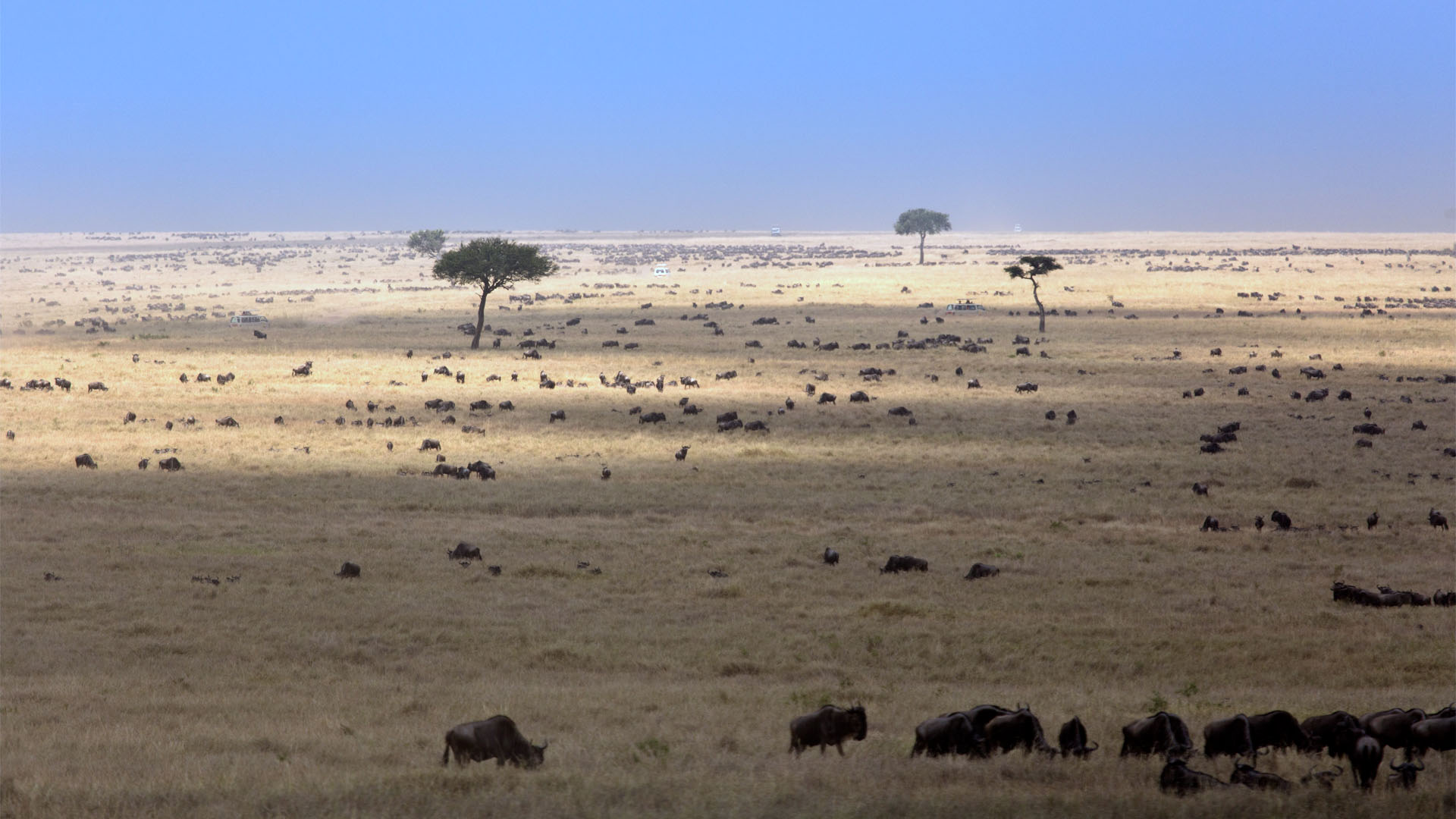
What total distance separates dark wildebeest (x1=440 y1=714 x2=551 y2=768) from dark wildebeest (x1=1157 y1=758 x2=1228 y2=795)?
4942mm

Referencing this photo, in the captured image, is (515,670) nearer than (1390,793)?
No

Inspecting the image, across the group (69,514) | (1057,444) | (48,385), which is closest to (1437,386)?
(1057,444)


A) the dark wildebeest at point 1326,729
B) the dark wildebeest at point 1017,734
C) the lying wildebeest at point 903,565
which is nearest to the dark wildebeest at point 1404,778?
the dark wildebeest at point 1326,729

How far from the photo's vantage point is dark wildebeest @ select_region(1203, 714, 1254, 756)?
1051 centimetres

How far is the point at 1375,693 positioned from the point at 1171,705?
2770 millimetres

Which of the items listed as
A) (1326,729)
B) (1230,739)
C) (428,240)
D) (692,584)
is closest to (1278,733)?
(1326,729)

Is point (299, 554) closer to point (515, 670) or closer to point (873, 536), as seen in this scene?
point (515, 670)

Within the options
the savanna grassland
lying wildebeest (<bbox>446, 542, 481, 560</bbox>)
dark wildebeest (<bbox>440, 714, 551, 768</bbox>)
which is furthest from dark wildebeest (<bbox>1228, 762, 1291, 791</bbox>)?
lying wildebeest (<bbox>446, 542, 481, 560</bbox>)

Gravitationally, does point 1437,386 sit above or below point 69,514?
above

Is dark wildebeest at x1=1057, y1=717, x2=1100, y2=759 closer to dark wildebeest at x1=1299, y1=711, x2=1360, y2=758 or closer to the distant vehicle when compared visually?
dark wildebeest at x1=1299, y1=711, x2=1360, y2=758

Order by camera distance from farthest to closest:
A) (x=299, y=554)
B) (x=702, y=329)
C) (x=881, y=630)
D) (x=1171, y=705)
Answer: (x=702, y=329)
(x=299, y=554)
(x=881, y=630)
(x=1171, y=705)

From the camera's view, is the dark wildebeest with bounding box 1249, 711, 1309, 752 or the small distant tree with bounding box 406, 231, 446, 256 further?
the small distant tree with bounding box 406, 231, 446, 256

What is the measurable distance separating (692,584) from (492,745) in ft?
32.2

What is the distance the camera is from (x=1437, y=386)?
46312mm
